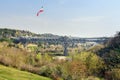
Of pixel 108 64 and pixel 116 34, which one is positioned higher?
pixel 116 34

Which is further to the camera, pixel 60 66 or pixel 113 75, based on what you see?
pixel 113 75

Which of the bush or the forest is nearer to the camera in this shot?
the forest

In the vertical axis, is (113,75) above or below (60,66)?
below

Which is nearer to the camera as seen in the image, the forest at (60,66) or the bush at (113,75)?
the forest at (60,66)

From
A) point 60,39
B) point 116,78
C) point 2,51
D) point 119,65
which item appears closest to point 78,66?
point 116,78

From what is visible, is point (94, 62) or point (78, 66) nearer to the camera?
point (78, 66)

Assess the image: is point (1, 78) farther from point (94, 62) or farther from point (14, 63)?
point (94, 62)

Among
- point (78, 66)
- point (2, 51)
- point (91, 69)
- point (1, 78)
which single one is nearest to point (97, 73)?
point (91, 69)

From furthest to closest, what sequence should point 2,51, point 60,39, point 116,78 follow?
point 60,39 < point 116,78 < point 2,51

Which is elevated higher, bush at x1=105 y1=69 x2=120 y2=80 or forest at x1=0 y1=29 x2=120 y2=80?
Answer: forest at x1=0 y1=29 x2=120 y2=80

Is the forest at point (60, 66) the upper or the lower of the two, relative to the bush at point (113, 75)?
upper

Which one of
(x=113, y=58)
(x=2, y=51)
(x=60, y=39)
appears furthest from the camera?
(x=60, y=39)
